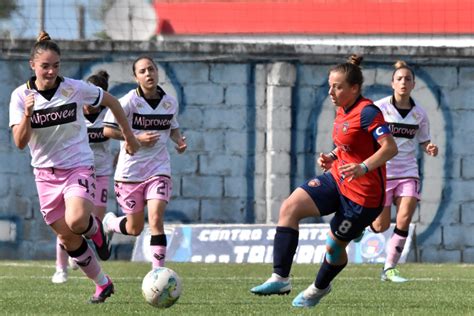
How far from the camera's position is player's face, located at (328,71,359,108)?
9.73 meters

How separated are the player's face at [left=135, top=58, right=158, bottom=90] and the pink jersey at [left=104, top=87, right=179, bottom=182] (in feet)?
0.65

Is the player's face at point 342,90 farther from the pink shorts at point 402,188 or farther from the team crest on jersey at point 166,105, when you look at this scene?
the pink shorts at point 402,188

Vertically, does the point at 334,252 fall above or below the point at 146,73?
below

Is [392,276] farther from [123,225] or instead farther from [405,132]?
[123,225]

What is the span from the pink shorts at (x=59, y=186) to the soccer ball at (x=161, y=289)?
1.05 meters

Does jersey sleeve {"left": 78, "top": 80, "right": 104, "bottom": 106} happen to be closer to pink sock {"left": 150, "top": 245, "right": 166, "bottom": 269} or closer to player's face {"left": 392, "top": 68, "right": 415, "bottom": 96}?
pink sock {"left": 150, "top": 245, "right": 166, "bottom": 269}

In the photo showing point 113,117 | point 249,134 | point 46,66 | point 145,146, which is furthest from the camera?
point 249,134

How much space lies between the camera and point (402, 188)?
13703 millimetres

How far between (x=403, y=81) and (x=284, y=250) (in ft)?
13.8

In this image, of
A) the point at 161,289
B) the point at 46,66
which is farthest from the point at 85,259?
the point at 46,66

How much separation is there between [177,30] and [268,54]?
10.5 metres

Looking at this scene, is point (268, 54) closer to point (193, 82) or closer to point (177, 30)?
point (193, 82)

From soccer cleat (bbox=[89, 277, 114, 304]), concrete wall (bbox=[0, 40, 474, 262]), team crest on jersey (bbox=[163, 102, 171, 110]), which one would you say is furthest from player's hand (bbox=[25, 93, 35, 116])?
concrete wall (bbox=[0, 40, 474, 262])

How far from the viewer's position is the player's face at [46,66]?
10.1m
